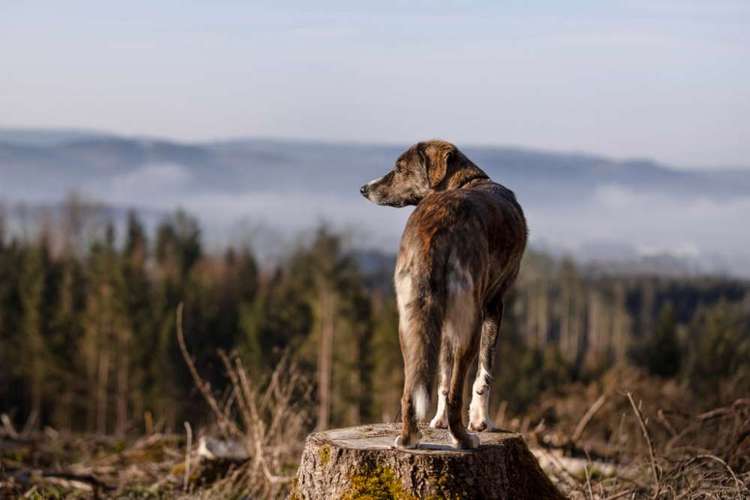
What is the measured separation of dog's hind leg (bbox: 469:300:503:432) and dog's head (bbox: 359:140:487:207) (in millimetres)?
1050

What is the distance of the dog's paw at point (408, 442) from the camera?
24.5 ft

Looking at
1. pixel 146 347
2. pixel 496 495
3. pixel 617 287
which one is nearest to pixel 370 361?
pixel 146 347

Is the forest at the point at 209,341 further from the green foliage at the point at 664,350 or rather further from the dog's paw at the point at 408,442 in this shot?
the dog's paw at the point at 408,442

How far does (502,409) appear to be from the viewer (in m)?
12.7

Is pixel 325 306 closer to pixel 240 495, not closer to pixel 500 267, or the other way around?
pixel 240 495

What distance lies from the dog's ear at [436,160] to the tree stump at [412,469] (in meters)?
1.95

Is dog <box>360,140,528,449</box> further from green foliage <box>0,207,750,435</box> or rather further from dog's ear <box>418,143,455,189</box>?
green foliage <box>0,207,750,435</box>

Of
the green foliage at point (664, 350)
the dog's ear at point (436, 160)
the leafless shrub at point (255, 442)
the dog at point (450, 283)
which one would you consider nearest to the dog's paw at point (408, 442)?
the dog at point (450, 283)

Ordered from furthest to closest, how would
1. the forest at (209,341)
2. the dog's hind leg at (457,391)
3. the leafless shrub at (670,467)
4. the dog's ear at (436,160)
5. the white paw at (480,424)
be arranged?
the forest at (209,341), the leafless shrub at (670,467), the dog's ear at (436,160), the white paw at (480,424), the dog's hind leg at (457,391)

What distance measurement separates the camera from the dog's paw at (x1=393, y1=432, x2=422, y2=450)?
745 centimetres

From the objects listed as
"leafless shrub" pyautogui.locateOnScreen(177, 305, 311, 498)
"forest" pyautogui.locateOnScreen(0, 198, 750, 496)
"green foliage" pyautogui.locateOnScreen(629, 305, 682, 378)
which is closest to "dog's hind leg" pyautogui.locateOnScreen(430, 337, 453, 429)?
"leafless shrub" pyautogui.locateOnScreen(177, 305, 311, 498)

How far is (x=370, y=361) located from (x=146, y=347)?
20.1 metres

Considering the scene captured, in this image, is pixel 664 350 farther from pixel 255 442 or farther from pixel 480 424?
pixel 480 424

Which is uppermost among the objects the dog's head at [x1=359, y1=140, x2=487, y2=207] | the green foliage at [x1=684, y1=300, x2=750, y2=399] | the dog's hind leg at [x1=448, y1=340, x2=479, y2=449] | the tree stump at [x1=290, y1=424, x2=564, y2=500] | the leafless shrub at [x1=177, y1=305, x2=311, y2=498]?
the dog's head at [x1=359, y1=140, x2=487, y2=207]
